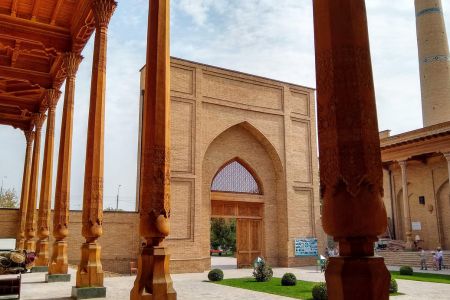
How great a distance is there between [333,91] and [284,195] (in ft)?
61.5

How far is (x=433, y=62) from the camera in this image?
29.0m

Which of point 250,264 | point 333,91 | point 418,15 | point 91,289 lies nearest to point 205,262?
point 250,264

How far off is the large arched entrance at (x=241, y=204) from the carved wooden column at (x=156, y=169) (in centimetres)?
1434

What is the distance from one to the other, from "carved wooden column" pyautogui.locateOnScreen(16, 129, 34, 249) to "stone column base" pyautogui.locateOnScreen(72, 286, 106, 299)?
35.2ft

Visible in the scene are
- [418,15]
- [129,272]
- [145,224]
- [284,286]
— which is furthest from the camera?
[418,15]

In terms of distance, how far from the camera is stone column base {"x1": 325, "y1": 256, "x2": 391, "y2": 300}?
2.21m

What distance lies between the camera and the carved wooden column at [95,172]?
792cm

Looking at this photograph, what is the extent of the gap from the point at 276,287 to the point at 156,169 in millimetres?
8495

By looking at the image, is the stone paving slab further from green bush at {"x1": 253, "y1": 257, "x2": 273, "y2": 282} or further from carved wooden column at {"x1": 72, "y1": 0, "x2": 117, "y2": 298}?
green bush at {"x1": 253, "y1": 257, "x2": 273, "y2": 282}

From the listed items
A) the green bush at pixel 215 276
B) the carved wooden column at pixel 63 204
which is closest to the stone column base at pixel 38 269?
the carved wooden column at pixel 63 204

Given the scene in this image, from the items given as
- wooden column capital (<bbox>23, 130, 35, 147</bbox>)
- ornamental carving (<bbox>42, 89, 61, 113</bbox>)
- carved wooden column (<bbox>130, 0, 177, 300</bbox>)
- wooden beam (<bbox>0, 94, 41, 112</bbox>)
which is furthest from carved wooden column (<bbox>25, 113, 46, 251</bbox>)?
carved wooden column (<bbox>130, 0, 177, 300</bbox>)

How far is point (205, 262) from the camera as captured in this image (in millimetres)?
18250

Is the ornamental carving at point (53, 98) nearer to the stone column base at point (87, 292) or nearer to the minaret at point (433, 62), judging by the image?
the stone column base at point (87, 292)

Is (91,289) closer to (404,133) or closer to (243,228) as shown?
(243,228)
